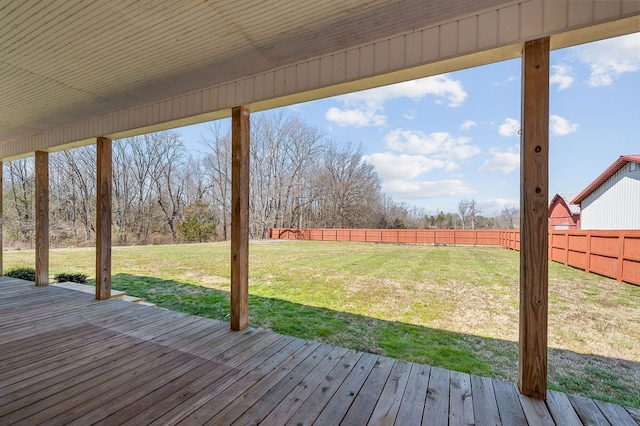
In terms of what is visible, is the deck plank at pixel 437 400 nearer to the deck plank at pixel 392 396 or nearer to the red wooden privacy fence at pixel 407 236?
the deck plank at pixel 392 396

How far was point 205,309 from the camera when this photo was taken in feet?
13.3

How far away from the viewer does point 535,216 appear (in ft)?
5.81

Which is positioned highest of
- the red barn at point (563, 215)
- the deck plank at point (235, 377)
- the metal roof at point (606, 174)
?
the metal roof at point (606, 174)

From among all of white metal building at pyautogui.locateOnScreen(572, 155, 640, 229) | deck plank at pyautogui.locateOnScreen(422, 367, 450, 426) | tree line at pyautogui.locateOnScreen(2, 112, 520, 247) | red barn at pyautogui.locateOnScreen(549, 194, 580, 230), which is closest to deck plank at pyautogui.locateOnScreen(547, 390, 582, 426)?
deck plank at pyautogui.locateOnScreen(422, 367, 450, 426)

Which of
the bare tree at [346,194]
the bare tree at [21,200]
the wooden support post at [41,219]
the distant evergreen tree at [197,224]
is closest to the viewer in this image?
the wooden support post at [41,219]

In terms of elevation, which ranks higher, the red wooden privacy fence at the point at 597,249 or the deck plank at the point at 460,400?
the red wooden privacy fence at the point at 597,249

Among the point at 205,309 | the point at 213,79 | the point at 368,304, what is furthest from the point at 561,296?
the point at 213,79

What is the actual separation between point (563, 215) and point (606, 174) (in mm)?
7099

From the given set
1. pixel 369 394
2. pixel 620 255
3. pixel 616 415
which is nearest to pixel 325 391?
pixel 369 394

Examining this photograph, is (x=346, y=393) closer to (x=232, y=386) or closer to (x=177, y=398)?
(x=232, y=386)

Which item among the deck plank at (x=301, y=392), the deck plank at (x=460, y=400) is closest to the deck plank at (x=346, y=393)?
the deck plank at (x=301, y=392)

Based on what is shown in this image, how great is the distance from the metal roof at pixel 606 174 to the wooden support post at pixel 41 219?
1152cm

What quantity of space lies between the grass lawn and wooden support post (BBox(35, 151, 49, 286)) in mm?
1199

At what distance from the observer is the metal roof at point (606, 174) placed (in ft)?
21.7
